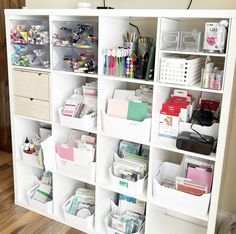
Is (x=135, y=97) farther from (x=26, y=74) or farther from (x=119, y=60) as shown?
(x=26, y=74)

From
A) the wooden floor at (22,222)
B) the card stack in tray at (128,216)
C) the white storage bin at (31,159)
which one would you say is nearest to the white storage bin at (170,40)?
the card stack in tray at (128,216)

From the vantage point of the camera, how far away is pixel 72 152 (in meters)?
1.97

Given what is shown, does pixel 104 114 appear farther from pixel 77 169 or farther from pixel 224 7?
pixel 224 7

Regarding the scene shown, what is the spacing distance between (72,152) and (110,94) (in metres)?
0.46

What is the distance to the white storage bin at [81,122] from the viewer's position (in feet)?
6.14

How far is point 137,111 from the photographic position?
175cm

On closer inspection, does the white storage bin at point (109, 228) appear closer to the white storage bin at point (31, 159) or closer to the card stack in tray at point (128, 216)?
the card stack in tray at point (128, 216)

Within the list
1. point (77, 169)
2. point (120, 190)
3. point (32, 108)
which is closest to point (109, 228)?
point (120, 190)

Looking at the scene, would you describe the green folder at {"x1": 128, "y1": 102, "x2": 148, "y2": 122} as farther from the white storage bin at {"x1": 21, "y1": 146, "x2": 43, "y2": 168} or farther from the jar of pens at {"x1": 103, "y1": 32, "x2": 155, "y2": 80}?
the white storage bin at {"x1": 21, "y1": 146, "x2": 43, "y2": 168}

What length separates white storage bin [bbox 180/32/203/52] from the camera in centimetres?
151

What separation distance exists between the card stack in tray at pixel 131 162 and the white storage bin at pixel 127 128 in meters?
0.21

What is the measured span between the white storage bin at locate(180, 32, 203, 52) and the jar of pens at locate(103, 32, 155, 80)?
159 millimetres

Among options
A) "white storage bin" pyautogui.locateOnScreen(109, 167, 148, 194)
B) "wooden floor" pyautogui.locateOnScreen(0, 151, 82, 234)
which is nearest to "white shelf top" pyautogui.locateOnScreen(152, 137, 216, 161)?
"white storage bin" pyautogui.locateOnScreen(109, 167, 148, 194)

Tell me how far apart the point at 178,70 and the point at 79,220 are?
1.21 m
